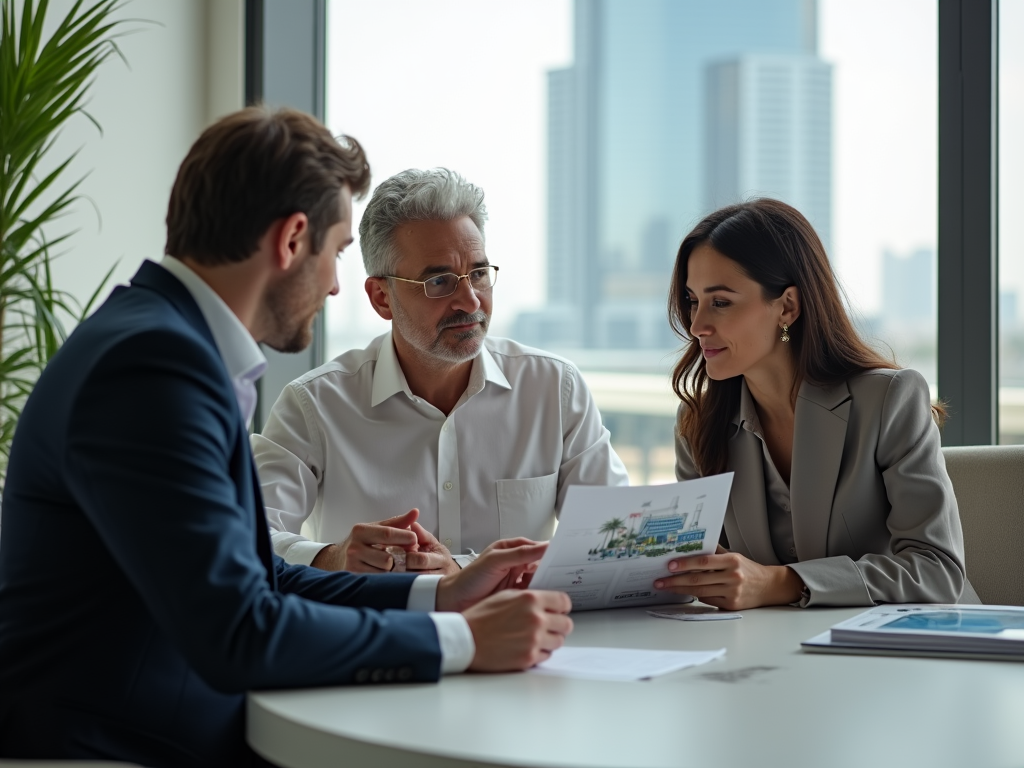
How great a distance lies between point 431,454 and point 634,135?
2.81 meters

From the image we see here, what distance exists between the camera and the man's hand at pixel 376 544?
181cm

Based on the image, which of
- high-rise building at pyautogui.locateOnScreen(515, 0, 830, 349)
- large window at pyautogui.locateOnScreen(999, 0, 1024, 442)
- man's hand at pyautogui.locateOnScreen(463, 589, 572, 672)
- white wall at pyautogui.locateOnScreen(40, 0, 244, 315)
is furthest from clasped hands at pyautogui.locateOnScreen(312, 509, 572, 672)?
high-rise building at pyautogui.locateOnScreen(515, 0, 830, 349)

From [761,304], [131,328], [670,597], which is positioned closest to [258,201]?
[131,328]

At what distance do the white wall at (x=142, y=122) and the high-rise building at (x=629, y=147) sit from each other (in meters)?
1.37

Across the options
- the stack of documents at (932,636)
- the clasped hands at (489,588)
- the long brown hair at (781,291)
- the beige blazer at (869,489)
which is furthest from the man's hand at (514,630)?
the long brown hair at (781,291)

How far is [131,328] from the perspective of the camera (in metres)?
1.19

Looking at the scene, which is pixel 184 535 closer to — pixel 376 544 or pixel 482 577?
pixel 482 577

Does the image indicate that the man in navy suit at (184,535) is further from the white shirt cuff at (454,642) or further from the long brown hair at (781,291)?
the long brown hair at (781,291)

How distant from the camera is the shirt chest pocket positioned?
7.75ft

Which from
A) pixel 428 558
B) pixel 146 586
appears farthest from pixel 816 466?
pixel 146 586

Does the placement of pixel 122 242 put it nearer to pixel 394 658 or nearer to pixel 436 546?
pixel 436 546

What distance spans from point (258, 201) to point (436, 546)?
798 mm

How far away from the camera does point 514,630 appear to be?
4.30 feet

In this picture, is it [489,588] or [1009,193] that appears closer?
[489,588]
